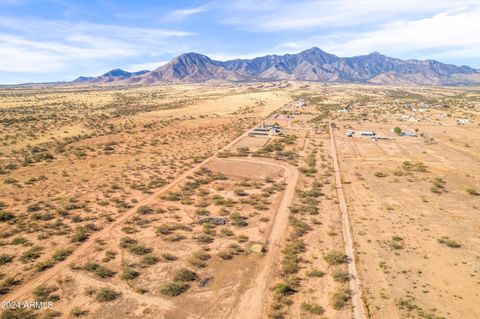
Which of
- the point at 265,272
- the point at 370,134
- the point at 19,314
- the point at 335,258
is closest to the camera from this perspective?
the point at 19,314

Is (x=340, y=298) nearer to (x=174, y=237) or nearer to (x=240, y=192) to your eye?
(x=174, y=237)

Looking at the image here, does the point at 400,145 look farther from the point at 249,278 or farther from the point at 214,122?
the point at 249,278

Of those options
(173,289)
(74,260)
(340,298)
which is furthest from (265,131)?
(173,289)

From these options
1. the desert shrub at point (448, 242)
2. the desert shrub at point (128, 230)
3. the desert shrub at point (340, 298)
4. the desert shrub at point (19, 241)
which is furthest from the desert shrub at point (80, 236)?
the desert shrub at point (448, 242)

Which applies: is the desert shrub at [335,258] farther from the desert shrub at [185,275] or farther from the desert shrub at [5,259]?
the desert shrub at [5,259]

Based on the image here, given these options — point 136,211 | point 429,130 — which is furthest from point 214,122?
point 136,211

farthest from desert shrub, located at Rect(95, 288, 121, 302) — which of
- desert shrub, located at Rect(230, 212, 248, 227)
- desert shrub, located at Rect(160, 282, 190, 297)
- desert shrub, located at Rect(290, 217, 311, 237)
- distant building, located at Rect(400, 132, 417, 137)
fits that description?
distant building, located at Rect(400, 132, 417, 137)
